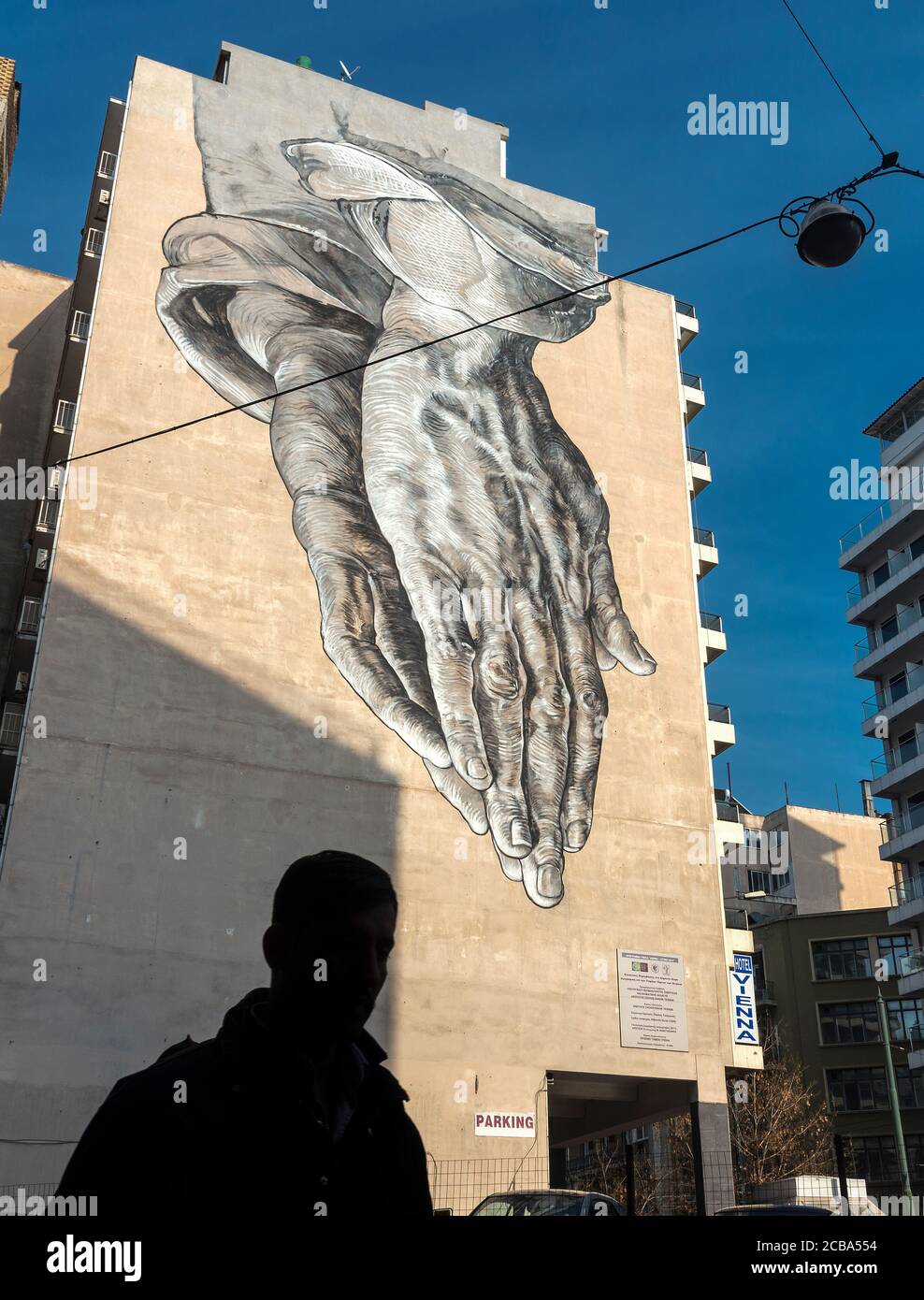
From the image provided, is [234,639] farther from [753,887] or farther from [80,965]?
[753,887]

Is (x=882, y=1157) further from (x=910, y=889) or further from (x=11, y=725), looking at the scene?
(x=11, y=725)

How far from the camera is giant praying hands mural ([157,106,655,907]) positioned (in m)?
30.3

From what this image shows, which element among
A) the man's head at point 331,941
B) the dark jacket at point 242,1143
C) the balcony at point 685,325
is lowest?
the dark jacket at point 242,1143

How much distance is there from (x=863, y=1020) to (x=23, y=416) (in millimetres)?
45688

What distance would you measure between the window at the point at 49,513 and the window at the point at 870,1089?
4487 centimetres

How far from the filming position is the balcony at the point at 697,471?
37812mm

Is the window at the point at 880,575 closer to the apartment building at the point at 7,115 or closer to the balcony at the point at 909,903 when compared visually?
the balcony at the point at 909,903

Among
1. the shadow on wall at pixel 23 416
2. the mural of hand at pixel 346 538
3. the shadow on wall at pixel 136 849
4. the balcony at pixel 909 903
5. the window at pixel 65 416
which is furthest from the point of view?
the balcony at pixel 909 903

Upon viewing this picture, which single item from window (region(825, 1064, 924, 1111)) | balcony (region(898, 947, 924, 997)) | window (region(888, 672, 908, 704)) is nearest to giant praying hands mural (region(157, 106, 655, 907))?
balcony (region(898, 947, 924, 997))

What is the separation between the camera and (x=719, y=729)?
3431cm

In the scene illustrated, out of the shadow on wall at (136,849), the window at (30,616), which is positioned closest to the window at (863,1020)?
the shadow on wall at (136,849)
